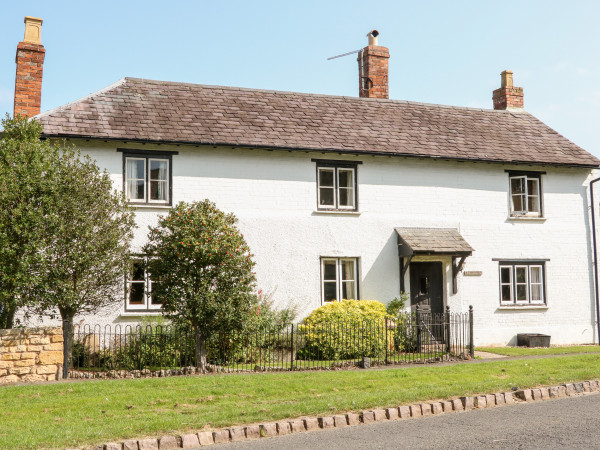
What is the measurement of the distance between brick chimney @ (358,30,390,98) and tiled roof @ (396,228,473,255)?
20.7 feet

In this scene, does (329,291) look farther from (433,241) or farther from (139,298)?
(139,298)

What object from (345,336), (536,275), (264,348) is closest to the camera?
(345,336)

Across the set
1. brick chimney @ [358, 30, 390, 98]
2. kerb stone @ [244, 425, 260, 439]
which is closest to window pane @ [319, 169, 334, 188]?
brick chimney @ [358, 30, 390, 98]

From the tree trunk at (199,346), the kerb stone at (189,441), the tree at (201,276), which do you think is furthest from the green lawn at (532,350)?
the kerb stone at (189,441)

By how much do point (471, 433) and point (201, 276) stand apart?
7.56 metres

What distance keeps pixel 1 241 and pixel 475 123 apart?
638 inches

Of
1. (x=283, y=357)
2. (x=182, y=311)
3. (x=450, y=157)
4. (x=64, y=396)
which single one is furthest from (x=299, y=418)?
(x=450, y=157)

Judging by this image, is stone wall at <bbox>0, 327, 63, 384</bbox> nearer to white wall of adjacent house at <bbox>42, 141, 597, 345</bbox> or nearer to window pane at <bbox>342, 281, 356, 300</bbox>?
white wall of adjacent house at <bbox>42, 141, 597, 345</bbox>

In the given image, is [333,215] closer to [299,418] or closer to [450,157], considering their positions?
[450,157]

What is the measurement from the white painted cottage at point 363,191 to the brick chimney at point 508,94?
2599mm

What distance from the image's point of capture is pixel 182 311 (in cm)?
1438

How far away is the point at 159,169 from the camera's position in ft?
59.2

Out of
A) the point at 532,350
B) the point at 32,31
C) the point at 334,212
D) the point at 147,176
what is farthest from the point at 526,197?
the point at 32,31

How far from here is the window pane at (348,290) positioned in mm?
19312
